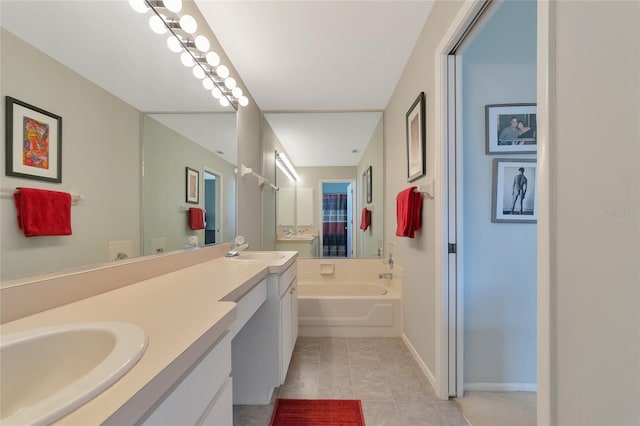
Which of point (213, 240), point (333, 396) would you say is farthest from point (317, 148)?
point (333, 396)

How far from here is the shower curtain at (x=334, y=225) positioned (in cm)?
362

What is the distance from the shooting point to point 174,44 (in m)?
1.33

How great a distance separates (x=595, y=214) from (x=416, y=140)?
133 cm

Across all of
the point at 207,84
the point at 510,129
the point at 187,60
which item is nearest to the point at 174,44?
the point at 187,60

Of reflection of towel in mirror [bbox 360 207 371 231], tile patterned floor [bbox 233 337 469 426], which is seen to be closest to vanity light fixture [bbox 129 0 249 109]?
tile patterned floor [bbox 233 337 469 426]

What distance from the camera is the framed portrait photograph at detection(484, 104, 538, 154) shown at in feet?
5.12

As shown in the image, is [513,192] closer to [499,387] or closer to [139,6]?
[499,387]

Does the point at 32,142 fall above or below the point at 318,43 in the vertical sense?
below

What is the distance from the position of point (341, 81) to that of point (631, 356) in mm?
2438

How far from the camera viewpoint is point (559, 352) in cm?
73

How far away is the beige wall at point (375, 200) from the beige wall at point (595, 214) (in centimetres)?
224

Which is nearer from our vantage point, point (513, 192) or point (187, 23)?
point (187, 23)

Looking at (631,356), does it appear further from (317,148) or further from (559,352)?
(317,148)

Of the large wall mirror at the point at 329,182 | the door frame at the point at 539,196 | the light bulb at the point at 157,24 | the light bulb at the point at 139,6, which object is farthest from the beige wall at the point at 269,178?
the door frame at the point at 539,196
